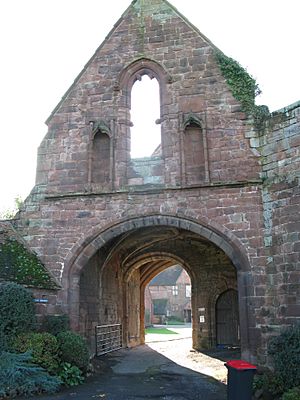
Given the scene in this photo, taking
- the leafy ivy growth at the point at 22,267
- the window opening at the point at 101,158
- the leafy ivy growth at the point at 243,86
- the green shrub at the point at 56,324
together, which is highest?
the leafy ivy growth at the point at 243,86

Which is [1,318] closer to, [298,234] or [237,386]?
[237,386]

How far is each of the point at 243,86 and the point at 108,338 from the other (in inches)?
377

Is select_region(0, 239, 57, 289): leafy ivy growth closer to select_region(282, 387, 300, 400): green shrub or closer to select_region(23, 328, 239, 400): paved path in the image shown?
select_region(23, 328, 239, 400): paved path

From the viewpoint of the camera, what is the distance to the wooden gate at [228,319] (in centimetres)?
1720

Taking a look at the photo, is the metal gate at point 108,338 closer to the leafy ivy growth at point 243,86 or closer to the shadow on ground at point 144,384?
the shadow on ground at point 144,384

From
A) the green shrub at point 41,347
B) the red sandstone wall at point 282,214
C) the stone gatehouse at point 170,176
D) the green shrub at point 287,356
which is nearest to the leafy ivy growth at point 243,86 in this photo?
the stone gatehouse at point 170,176

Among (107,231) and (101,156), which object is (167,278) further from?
(107,231)

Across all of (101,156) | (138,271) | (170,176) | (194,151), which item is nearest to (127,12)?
(101,156)

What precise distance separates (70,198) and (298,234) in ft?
19.6

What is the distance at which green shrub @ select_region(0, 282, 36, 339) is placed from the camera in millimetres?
9750

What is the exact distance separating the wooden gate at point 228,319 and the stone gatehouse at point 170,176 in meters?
5.39

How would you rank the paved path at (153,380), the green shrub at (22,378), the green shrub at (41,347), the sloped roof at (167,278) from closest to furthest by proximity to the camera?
the green shrub at (22,378), the paved path at (153,380), the green shrub at (41,347), the sloped roof at (167,278)

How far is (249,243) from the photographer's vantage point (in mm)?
10828

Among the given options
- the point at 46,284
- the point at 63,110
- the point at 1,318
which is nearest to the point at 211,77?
the point at 63,110
